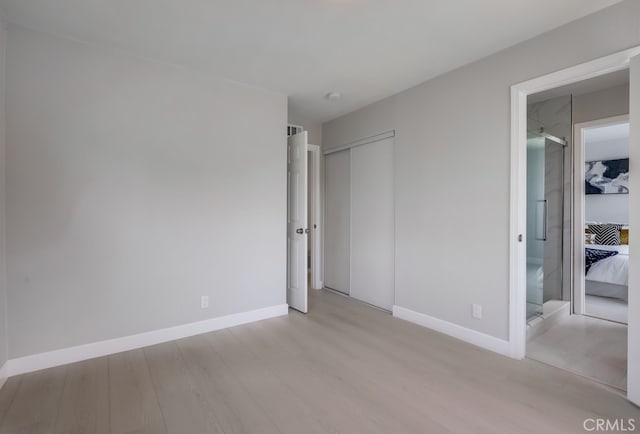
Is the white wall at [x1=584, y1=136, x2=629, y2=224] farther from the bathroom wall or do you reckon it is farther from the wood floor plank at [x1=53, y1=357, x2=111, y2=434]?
the wood floor plank at [x1=53, y1=357, x2=111, y2=434]

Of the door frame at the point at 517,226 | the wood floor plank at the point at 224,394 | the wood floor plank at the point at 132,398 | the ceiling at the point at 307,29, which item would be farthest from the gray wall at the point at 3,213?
the door frame at the point at 517,226

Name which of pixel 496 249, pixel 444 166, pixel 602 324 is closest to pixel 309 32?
pixel 444 166

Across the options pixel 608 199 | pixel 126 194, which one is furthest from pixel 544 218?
pixel 126 194

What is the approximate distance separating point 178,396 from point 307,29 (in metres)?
2.72

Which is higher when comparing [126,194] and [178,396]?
[126,194]

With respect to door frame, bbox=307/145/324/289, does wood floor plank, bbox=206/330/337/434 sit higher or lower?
lower

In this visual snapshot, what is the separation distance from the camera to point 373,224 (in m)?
3.86

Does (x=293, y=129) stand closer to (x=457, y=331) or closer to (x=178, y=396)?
(x=457, y=331)

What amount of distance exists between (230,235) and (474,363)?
2502 millimetres

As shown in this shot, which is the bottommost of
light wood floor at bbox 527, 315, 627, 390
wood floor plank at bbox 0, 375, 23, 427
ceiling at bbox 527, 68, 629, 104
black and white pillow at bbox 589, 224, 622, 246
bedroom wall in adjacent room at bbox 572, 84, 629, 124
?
light wood floor at bbox 527, 315, 627, 390

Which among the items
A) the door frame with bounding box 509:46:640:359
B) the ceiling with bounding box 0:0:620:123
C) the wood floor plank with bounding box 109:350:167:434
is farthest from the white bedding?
the wood floor plank with bounding box 109:350:167:434

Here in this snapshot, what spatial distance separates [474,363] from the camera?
7.82 feet

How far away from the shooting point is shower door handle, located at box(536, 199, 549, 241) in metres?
3.31

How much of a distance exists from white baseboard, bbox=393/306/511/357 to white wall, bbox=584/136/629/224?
157 inches
